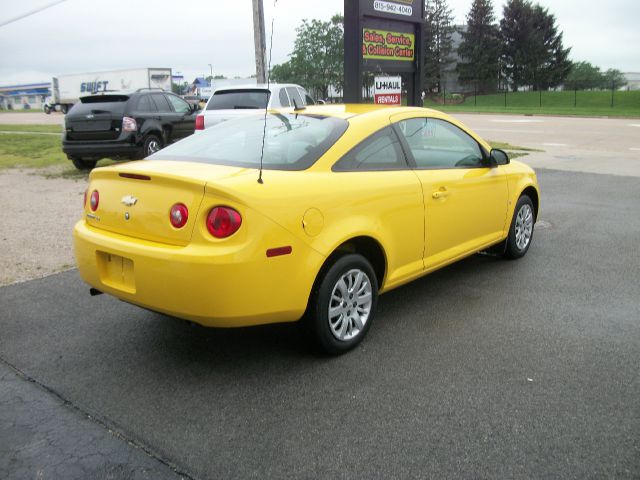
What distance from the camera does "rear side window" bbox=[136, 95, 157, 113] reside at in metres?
11.8

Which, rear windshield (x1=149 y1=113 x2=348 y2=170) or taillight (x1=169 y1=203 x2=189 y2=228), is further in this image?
rear windshield (x1=149 y1=113 x2=348 y2=170)

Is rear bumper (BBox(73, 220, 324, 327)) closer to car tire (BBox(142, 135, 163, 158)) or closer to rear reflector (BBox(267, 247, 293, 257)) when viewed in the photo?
rear reflector (BBox(267, 247, 293, 257))

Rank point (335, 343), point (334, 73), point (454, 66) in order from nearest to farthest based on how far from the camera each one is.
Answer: point (335, 343), point (334, 73), point (454, 66)

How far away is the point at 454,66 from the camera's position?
71.9 metres

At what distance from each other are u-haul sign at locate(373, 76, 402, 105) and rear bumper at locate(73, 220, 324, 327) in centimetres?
786

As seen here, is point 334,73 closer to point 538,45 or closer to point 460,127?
point 538,45

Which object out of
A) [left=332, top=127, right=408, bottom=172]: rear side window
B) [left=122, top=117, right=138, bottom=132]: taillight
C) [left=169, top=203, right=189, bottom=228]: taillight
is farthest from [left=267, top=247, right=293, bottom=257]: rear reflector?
[left=122, top=117, right=138, bottom=132]: taillight

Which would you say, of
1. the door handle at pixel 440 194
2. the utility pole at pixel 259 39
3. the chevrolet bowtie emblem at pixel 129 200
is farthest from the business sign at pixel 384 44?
the utility pole at pixel 259 39

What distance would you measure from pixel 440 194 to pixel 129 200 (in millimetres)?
2209

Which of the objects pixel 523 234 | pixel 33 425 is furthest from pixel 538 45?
pixel 33 425

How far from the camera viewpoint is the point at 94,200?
380 centimetres

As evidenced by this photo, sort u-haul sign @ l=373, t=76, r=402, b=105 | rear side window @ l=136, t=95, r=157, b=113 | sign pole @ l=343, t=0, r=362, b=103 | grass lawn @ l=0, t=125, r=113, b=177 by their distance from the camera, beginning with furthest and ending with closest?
grass lawn @ l=0, t=125, r=113, b=177, rear side window @ l=136, t=95, r=157, b=113, u-haul sign @ l=373, t=76, r=402, b=105, sign pole @ l=343, t=0, r=362, b=103

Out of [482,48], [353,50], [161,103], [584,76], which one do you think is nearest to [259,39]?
[161,103]

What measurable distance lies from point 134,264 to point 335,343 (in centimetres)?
129
